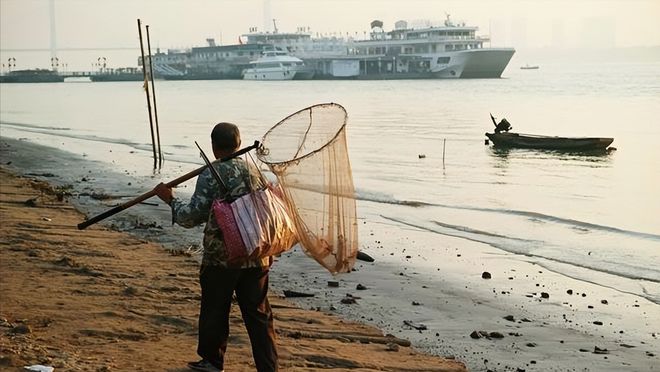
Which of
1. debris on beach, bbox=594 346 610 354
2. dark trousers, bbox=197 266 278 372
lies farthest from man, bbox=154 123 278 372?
debris on beach, bbox=594 346 610 354

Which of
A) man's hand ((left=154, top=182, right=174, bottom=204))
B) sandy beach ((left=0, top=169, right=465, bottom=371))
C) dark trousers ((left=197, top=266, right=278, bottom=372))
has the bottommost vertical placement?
sandy beach ((left=0, top=169, right=465, bottom=371))

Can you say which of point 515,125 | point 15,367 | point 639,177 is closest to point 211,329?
point 15,367

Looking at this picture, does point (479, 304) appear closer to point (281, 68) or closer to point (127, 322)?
point (127, 322)

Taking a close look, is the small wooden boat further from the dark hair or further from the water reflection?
the dark hair

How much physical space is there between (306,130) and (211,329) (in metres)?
1.36

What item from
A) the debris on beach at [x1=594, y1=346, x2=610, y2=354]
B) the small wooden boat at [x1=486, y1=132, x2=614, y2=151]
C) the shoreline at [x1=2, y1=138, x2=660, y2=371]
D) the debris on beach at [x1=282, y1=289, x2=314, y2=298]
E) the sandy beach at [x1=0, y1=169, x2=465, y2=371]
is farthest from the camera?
the small wooden boat at [x1=486, y1=132, x2=614, y2=151]

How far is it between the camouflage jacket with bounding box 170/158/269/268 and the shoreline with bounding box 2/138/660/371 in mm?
2332

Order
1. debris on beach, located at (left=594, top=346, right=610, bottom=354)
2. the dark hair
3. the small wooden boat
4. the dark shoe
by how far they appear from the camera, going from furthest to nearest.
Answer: the small wooden boat < debris on beach, located at (left=594, top=346, right=610, bottom=354) < the dark shoe < the dark hair

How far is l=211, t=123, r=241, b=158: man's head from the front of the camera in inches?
184

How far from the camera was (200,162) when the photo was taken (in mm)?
25750

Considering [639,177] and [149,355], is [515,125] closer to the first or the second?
[639,177]

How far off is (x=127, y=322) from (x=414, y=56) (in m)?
119

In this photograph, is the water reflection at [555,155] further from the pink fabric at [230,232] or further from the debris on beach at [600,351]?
the pink fabric at [230,232]

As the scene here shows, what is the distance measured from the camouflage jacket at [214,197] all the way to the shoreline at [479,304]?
2.33 metres
